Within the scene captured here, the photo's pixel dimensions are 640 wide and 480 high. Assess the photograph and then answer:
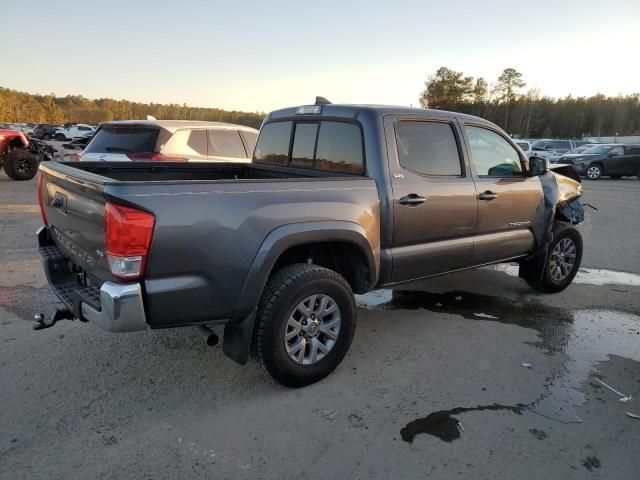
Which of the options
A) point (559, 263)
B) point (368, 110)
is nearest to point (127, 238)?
point (368, 110)

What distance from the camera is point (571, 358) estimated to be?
388 cm

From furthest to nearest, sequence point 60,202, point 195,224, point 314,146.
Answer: point 314,146
point 60,202
point 195,224

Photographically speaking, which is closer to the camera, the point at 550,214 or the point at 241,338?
the point at 241,338

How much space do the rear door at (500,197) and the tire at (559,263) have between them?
43 centimetres

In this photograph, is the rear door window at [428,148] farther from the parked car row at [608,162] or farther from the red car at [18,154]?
the parked car row at [608,162]

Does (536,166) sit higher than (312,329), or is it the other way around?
(536,166)

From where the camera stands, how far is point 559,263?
549 centimetres

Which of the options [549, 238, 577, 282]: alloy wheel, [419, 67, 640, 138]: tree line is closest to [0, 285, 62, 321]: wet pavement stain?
[549, 238, 577, 282]: alloy wheel

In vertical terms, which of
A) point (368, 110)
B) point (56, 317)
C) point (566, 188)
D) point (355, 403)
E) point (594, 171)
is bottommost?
point (355, 403)

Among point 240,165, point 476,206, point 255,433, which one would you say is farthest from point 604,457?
point 240,165

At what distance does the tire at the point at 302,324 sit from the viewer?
10.2 feet

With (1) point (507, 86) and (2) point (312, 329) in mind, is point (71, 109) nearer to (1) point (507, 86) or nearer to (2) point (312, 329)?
(1) point (507, 86)

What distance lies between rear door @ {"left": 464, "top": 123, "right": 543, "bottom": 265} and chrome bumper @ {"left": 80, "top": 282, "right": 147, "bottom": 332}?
304cm

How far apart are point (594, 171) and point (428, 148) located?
2159 centimetres
